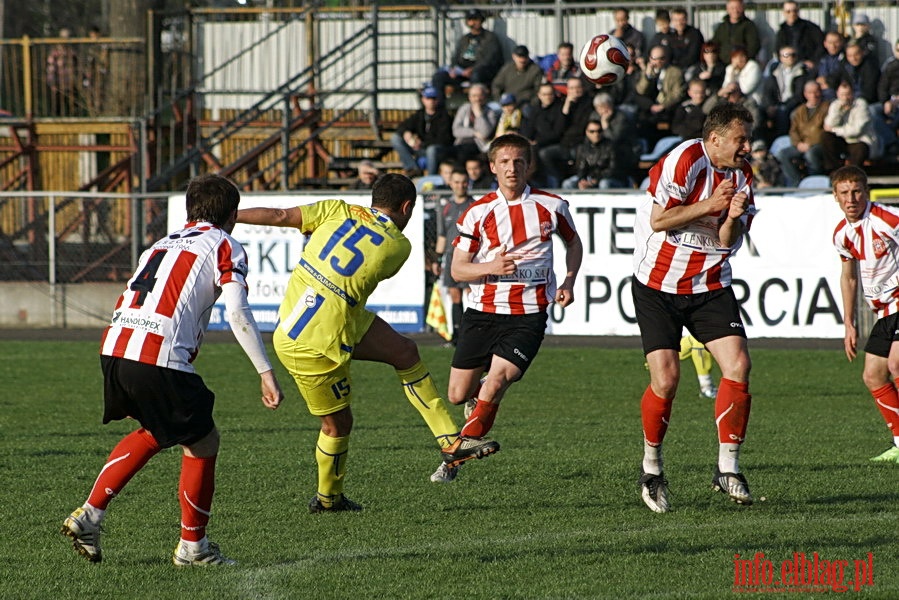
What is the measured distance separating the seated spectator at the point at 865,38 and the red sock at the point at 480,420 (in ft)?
42.1

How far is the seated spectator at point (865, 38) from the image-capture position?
18766 millimetres

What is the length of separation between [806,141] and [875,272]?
956 centimetres

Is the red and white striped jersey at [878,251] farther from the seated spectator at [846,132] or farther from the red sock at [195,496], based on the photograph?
the seated spectator at [846,132]

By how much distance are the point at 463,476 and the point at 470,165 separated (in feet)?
30.4

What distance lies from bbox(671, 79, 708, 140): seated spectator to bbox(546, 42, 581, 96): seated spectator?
1944 millimetres

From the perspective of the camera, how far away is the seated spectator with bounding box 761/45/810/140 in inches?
724

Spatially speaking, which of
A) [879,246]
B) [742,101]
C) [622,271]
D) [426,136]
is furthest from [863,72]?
[879,246]

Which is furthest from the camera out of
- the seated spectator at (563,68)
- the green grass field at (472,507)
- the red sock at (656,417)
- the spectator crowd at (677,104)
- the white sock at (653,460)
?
the seated spectator at (563,68)

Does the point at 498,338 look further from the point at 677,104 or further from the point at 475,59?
the point at 475,59

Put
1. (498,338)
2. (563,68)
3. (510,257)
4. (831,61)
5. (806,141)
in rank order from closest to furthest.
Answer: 1. (510,257)
2. (498,338)
3. (806,141)
4. (831,61)
5. (563,68)

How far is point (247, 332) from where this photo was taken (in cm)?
557

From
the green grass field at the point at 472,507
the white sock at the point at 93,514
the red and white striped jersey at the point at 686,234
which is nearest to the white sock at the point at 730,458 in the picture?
the green grass field at the point at 472,507

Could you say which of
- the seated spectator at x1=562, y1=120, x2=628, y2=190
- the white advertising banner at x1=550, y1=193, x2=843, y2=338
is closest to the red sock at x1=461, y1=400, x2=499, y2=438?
the white advertising banner at x1=550, y1=193, x2=843, y2=338

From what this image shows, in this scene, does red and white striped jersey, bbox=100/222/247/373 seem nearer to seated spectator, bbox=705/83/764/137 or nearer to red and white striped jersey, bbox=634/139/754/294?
red and white striped jersey, bbox=634/139/754/294
